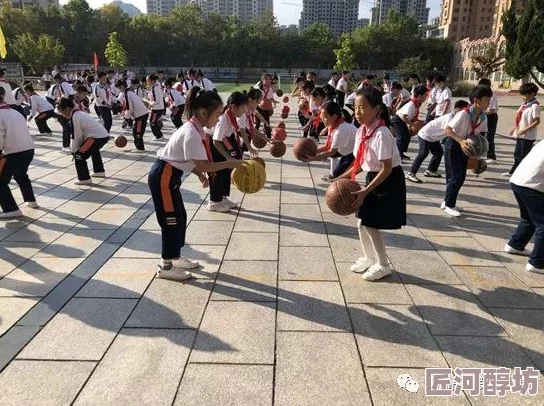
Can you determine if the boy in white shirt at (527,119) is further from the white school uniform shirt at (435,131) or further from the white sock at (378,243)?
the white sock at (378,243)

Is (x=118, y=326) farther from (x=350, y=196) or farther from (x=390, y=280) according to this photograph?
(x=390, y=280)

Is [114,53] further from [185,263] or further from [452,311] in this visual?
[452,311]

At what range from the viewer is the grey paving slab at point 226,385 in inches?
116

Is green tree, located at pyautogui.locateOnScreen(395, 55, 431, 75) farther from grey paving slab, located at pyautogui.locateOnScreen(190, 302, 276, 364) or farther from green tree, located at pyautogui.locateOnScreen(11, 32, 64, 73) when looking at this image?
grey paving slab, located at pyautogui.locateOnScreen(190, 302, 276, 364)

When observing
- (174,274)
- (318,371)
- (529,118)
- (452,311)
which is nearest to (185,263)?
(174,274)

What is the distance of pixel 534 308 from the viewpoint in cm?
412

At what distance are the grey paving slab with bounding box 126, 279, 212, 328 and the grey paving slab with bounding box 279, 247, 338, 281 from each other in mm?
888

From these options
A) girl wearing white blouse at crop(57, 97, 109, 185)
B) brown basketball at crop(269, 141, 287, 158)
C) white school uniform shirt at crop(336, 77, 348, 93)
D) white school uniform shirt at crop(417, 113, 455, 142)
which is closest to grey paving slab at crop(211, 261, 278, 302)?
brown basketball at crop(269, 141, 287, 158)

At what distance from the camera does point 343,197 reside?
4223 millimetres

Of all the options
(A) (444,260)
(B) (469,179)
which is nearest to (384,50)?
(B) (469,179)

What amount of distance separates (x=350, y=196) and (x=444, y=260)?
1.75 m

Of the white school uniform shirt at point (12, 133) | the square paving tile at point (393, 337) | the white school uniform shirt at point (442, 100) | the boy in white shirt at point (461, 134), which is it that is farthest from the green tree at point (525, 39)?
the white school uniform shirt at point (12, 133)

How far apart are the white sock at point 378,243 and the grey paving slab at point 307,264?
1.62 feet

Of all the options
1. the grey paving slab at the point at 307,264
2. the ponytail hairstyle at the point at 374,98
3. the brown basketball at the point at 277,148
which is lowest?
the grey paving slab at the point at 307,264
